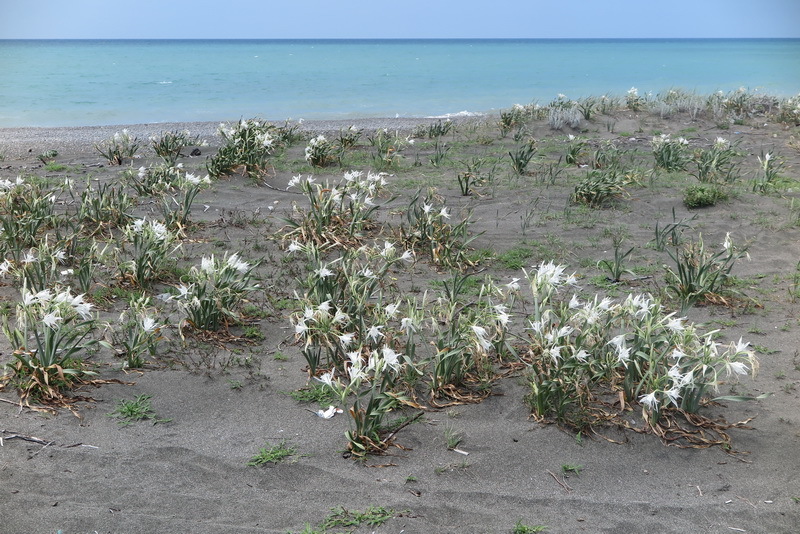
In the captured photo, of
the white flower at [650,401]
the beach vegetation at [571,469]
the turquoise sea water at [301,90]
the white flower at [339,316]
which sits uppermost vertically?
the turquoise sea water at [301,90]

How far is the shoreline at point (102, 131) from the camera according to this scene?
12016 mm

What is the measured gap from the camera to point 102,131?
15.1 m

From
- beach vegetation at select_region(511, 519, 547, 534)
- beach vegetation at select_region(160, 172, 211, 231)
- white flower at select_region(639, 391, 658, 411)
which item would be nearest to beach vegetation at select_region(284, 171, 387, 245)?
beach vegetation at select_region(160, 172, 211, 231)

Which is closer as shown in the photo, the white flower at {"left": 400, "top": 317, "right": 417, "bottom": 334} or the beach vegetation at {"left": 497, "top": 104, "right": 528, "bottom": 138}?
the white flower at {"left": 400, "top": 317, "right": 417, "bottom": 334}

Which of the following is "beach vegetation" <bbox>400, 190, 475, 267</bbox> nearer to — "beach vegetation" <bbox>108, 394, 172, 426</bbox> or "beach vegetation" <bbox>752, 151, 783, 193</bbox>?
"beach vegetation" <bbox>108, 394, 172, 426</bbox>

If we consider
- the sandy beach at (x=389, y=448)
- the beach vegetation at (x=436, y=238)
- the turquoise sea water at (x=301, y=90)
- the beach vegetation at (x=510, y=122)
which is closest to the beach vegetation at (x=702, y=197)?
the sandy beach at (x=389, y=448)

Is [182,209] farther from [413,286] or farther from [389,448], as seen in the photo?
[389,448]

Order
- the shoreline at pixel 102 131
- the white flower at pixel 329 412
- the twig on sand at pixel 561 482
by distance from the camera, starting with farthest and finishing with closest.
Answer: the shoreline at pixel 102 131, the white flower at pixel 329 412, the twig on sand at pixel 561 482

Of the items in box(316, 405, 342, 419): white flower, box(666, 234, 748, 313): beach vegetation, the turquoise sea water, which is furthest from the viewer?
the turquoise sea water

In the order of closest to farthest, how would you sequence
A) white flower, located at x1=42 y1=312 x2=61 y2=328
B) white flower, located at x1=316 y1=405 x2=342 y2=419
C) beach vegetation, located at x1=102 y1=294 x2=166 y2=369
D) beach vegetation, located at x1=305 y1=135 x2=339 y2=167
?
white flower, located at x1=42 y1=312 x2=61 y2=328 → white flower, located at x1=316 y1=405 x2=342 y2=419 → beach vegetation, located at x1=102 y1=294 x2=166 y2=369 → beach vegetation, located at x1=305 y1=135 x2=339 y2=167

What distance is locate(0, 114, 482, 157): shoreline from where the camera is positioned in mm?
12016

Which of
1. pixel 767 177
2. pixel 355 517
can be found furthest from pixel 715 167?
pixel 355 517

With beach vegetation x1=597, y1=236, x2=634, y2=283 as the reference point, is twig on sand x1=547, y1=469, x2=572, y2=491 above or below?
below

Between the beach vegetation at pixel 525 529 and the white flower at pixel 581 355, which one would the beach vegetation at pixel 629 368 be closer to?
the white flower at pixel 581 355
